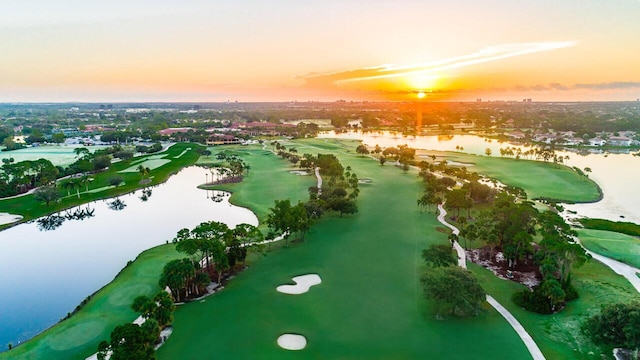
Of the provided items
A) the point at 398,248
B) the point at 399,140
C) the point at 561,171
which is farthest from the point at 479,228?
the point at 399,140

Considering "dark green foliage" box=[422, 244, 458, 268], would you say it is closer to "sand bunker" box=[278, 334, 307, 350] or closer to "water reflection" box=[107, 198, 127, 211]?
"sand bunker" box=[278, 334, 307, 350]

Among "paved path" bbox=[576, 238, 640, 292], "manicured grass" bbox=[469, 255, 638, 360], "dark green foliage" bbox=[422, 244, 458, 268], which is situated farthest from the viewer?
"paved path" bbox=[576, 238, 640, 292]

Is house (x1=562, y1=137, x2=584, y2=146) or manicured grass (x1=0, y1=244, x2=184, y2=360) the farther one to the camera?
house (x1=562, y1=137, x2=584, y2=146)

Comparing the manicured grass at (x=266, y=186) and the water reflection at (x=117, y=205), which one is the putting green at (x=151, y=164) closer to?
the manicured grass at (x=266, y=186)

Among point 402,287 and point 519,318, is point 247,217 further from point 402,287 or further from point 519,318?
point 519,318

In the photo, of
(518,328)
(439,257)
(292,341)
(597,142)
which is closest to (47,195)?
(292,341)

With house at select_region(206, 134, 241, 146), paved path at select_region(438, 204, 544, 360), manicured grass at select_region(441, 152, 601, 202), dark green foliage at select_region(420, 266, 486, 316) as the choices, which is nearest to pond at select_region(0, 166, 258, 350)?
dark green foliage at select_region(420, 266, 486, 316)

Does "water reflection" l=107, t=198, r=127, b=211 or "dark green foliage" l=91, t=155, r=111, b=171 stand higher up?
"dark green foliage" l=91, t=155, r=111, b=171
